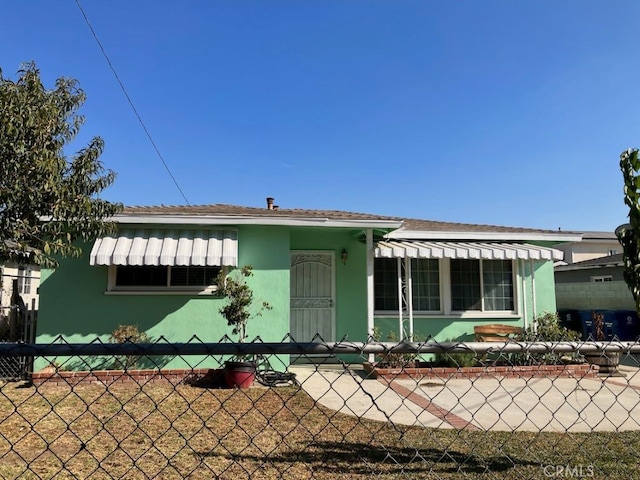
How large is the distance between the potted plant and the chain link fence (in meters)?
0.17

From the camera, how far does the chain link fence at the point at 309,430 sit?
97.0 inches

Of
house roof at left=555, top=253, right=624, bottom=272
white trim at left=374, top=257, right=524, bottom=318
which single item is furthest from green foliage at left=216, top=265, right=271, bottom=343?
house roof at left=555, top=253, right=624, bottom=272

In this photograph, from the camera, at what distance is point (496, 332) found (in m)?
11.8

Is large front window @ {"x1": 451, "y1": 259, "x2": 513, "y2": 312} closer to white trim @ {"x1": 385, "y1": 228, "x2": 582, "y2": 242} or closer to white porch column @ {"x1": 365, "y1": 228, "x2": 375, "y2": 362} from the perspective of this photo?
white trim @ {"x1": 385, "y1": 228, "x2": 582, "y2": 242}

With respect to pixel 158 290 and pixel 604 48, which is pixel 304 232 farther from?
pixel 604 48

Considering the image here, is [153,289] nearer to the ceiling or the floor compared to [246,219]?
nearer to the floor

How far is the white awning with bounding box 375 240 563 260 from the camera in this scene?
11.1 meters

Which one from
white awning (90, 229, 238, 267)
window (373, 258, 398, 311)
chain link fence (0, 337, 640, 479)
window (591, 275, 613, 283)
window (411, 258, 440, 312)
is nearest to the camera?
chain link fence (0, 337, 640, 479)

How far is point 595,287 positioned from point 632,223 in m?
19.2

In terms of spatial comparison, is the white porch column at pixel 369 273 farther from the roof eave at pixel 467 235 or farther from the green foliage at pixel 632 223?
the green foliage at pixel 632 223

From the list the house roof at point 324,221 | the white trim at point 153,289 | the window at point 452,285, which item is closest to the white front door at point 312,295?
the window at point 452,285

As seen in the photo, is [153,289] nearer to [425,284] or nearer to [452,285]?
[425,284]

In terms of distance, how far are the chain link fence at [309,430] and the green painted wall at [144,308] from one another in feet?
4.43

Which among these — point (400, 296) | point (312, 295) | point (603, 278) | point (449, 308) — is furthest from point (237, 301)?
point (603, 278)
